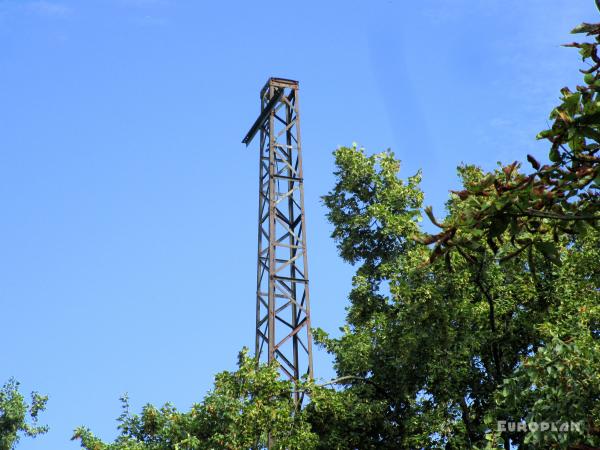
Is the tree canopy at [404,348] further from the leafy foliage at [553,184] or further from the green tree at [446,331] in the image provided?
the leafy foliage at [553,184]

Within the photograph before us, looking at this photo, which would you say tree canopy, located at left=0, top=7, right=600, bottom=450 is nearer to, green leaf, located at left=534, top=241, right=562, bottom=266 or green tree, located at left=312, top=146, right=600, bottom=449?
green tree, located at left=312, top=146, right=600, bottom=449

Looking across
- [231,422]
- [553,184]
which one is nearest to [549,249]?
[553,184]

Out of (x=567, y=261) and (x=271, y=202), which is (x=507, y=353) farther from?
(x=271, y=202)

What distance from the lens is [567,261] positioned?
57.5 ft

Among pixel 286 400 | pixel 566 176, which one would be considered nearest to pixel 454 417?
pixel 286 400

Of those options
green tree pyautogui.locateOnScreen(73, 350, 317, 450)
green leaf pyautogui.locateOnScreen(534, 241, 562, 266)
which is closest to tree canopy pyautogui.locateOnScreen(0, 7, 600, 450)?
green tree pyautogui.locateOnScreen(73, 350, 317, 450)

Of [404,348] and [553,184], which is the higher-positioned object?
[404,348]

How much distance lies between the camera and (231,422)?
15.0m

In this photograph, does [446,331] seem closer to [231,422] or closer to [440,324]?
[440,324]

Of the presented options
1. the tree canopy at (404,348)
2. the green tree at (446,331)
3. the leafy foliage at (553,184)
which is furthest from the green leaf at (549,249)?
the green tree at (446,331)

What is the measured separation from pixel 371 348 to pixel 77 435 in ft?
19.7

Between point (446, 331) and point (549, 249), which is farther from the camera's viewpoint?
point (446, 331)

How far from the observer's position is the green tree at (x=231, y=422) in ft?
49.3

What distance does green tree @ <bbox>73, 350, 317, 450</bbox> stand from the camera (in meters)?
15.0
